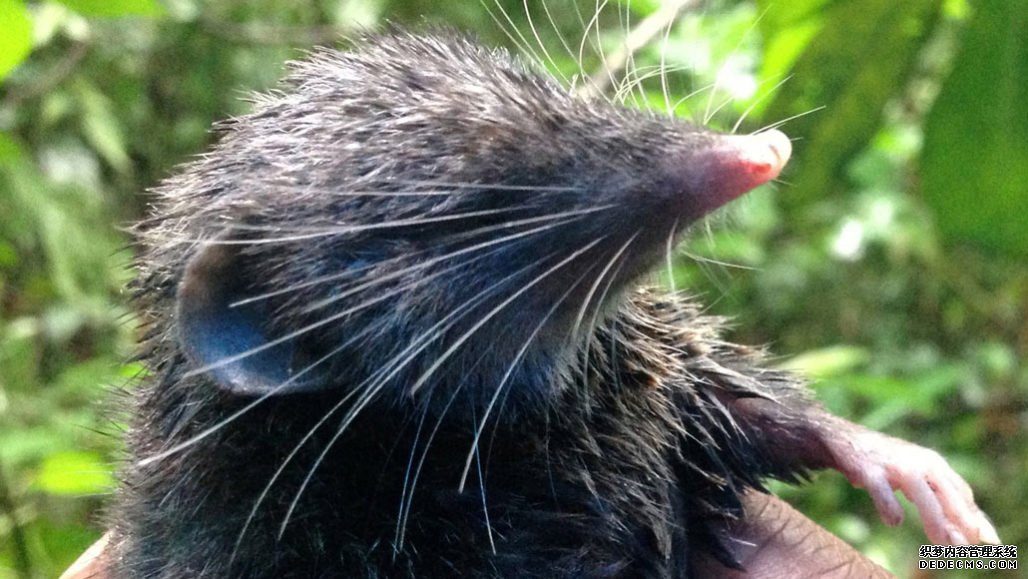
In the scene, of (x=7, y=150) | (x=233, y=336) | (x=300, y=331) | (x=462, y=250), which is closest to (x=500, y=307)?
(x=462, y=250)

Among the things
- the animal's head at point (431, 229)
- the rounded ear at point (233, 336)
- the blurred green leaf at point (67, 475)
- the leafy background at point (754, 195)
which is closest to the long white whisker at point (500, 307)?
the animal's head at point (431, 229)

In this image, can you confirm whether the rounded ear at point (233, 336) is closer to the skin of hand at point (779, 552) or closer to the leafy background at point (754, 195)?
the leafy background at point (754, 195)

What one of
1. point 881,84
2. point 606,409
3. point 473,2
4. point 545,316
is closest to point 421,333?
point 545,316

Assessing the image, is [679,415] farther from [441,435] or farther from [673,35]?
[673,35]

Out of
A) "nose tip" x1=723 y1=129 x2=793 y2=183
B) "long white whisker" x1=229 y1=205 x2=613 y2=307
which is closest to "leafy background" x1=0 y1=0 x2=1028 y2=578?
"nose tip" x1=723 y1=129 x2=793 y2=183

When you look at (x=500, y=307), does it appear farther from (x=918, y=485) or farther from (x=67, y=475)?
(x=67, y=475)
